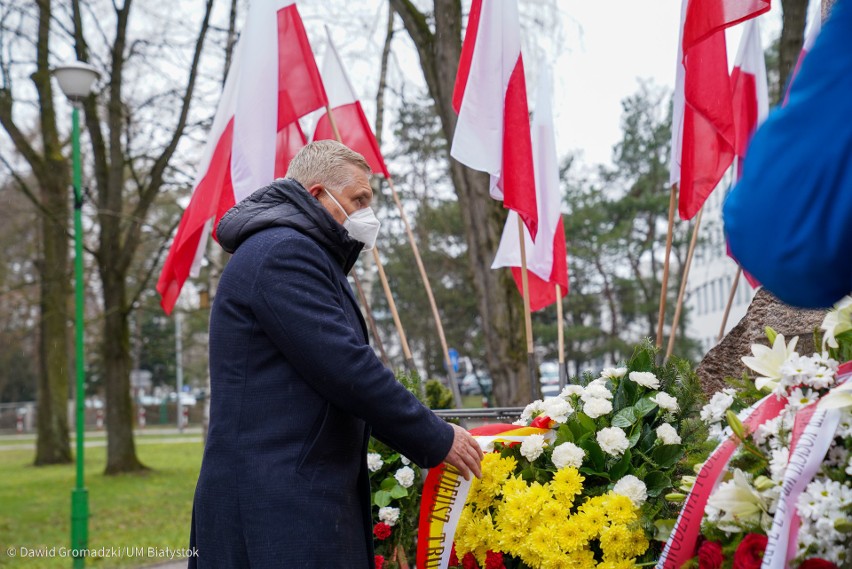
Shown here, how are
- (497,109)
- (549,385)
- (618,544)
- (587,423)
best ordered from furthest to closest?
(549,385) → (497,109) → (587,423) → (618,544)

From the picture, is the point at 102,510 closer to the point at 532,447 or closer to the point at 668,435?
the point at 532,447

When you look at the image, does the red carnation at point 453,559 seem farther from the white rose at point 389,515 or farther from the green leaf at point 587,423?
the white rose at point 389,515

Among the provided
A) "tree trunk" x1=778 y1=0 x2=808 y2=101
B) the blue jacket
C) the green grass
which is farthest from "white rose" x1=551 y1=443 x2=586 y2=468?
"tree trunk" x1=778 y1=0 x2=808 y2=101

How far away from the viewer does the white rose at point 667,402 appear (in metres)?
3.03

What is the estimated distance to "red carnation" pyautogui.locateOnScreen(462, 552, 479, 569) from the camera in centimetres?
312

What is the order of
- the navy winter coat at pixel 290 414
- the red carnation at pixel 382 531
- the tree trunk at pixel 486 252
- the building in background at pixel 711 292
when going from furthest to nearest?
the building in background at pixel 711 292 < the tree trunk at pixel 486 252 < the red carnation at pixel 382 531 < the navy winter coat at pixel 290 414

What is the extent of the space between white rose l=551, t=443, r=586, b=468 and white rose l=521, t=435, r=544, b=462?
0.10 metres

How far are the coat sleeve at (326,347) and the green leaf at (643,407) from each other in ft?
2.71

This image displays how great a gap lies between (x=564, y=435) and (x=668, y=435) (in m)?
0.34

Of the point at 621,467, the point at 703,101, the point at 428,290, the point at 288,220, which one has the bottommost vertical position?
the point at 621,467

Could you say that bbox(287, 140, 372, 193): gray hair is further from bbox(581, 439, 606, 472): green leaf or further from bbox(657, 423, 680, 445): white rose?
bbox(657, 423, 680, 445): white rose

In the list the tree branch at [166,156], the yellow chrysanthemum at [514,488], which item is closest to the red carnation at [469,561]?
the yellow chrysanthemum at [514,488]

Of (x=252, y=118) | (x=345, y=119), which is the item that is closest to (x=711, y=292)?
(x=345, y=119)

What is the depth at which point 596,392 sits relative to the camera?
319 cm
